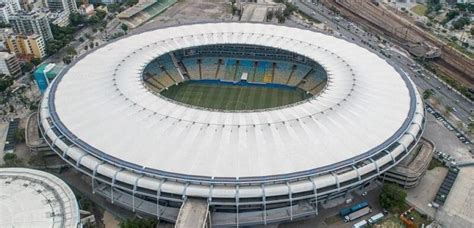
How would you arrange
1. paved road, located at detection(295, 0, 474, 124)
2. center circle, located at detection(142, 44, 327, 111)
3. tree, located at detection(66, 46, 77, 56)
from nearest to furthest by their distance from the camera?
paved road, located at detection(295, 0, 474, 124) → center circle, located at detection(142, 44, 327, 111) → tree, located at detection(66, 46, 77, 56)

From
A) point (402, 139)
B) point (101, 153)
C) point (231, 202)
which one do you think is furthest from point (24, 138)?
point (402, 139)

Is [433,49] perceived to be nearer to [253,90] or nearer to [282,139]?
[253,90]

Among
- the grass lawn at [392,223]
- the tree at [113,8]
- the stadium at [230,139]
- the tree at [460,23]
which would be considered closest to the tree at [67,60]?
the stadium at [230,139]

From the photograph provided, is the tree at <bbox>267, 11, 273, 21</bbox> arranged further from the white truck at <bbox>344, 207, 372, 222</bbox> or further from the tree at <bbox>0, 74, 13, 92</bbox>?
the white truck at <bbox>344, 207, 372, 222</bbox>

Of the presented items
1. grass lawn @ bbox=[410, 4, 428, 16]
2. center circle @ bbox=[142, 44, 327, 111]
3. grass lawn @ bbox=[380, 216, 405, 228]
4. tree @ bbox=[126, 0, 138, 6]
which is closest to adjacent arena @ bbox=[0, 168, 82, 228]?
center circle @ bbox=[142, 44, 327, 111]

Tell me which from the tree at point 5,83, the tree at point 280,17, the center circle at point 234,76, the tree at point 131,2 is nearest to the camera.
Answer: the tree at point 5,83

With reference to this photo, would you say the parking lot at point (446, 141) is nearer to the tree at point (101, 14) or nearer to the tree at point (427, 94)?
the tree at point (427, 94)
